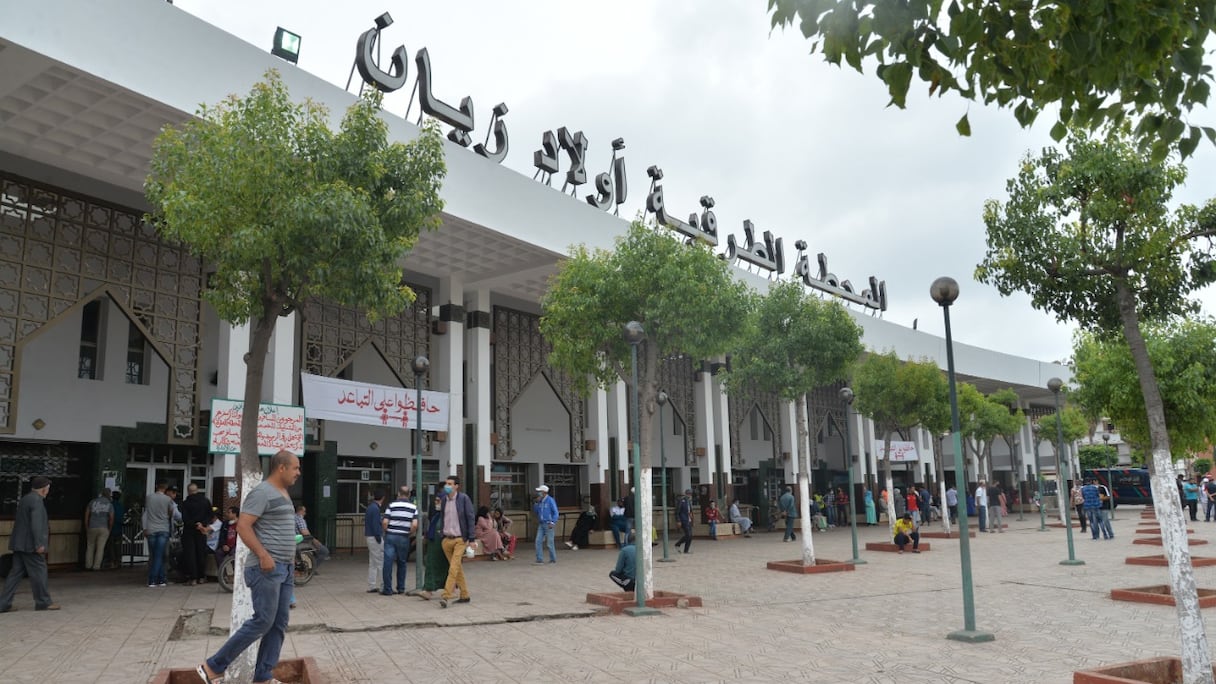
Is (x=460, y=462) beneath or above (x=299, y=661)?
above

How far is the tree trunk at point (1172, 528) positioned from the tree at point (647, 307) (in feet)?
17.3

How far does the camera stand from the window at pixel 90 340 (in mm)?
16391

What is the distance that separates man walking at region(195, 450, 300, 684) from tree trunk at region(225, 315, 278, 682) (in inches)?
10.8

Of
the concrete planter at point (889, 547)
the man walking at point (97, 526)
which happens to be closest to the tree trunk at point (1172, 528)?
the concrete planter at point (889, 547)

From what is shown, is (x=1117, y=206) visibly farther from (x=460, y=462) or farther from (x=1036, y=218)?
(x=460, y=462)

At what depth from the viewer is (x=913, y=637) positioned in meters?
8.02

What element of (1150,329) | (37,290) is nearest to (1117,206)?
(1150,329)

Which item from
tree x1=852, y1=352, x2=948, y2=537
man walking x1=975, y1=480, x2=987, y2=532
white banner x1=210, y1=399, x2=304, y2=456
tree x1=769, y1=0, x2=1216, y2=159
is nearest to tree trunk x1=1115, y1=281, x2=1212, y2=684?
tree x1=769, y1=0, x2=1216, y2=159

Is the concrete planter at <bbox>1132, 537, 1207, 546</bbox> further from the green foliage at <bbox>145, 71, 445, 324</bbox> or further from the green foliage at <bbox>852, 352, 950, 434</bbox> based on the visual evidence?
the green foliage at <bbox>145, 71, 445, 324</bbox>

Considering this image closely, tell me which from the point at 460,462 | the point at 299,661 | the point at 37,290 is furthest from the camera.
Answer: the point at 460,462

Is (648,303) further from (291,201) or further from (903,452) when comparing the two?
(903,452)

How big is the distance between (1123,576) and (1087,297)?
6.84 m

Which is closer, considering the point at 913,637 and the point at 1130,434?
the point at 913,637

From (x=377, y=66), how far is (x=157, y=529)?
8397 millimetres
